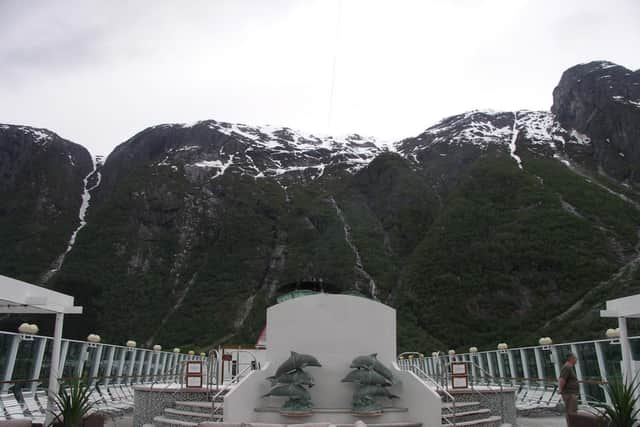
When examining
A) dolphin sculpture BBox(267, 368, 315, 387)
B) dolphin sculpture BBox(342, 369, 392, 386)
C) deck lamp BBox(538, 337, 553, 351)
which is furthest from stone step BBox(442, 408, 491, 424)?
deck lamp BBox(538, 337, 553, 351)

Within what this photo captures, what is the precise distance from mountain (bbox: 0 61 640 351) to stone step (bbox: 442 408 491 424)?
36.2 meters

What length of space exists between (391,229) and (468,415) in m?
71.7

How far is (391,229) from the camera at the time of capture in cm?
8369

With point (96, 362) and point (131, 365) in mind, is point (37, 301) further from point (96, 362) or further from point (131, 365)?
point (131, 365)

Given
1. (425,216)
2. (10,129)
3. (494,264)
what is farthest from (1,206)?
(494,264)

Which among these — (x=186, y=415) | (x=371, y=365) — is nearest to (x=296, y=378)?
(x=371, y=365)

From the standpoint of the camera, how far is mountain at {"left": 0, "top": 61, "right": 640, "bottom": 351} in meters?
62.8

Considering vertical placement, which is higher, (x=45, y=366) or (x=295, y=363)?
(x=45, y=366)

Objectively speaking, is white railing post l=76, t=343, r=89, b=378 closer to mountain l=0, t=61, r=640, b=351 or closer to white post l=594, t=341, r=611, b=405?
white post l=594, t=341, r=611, b=405

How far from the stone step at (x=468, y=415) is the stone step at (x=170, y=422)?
5238 millimetres

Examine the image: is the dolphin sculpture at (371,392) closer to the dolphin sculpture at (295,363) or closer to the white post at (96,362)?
the dolphin sculpture at (295,363)

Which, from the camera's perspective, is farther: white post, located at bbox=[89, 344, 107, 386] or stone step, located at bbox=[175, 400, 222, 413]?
white post, located at bbox=[89, 344, 107, 386]

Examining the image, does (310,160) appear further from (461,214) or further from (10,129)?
(10,129)

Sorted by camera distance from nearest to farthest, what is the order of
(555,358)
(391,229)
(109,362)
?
1. (555,358)
2. (109,362)
3. (391,229)
